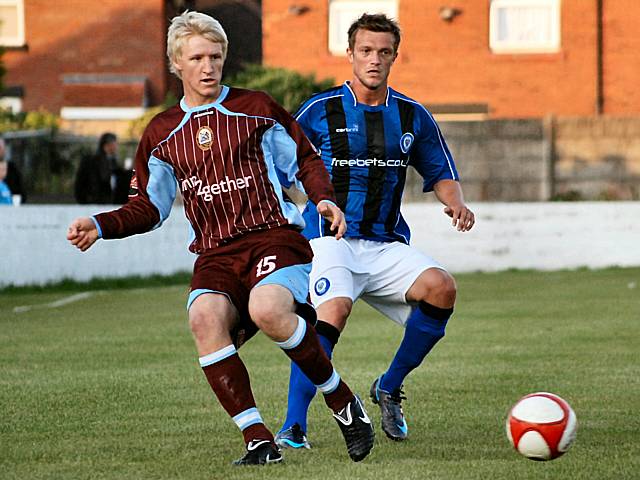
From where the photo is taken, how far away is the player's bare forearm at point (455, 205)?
24.4 ft

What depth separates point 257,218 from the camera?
651 centimetres

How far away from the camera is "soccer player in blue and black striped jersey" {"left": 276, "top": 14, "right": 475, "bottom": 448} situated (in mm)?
7363

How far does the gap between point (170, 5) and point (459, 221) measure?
2852 cm

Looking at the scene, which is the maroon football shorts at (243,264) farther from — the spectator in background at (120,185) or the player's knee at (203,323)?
the spectator in background at (120,185)

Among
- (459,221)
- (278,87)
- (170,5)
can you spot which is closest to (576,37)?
(278,87)

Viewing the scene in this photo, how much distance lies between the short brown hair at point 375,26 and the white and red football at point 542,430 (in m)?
2.11

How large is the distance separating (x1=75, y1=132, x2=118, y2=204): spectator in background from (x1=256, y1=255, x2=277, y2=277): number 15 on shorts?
42.3 feet

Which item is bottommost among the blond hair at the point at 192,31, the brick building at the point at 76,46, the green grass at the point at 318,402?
the green grass at the point at 318,402

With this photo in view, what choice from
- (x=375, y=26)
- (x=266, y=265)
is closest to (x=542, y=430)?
(x=266, y=265)

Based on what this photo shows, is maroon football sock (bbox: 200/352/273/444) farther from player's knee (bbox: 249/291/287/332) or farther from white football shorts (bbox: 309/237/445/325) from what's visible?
white football shorts (bbox: 309/237/445/325)

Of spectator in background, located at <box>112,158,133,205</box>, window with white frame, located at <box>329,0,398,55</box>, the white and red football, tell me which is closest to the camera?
the white and red football

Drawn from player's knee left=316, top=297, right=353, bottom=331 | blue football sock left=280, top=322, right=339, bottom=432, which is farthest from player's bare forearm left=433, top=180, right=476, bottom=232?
blue football sock left=280, top=322, right=339, bottom=432

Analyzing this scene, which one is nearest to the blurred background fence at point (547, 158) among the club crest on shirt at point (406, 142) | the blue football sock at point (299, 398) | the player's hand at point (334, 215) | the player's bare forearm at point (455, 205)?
the player's bare forearm at point (455, 205)

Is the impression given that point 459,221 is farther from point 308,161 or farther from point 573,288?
point 573,288
